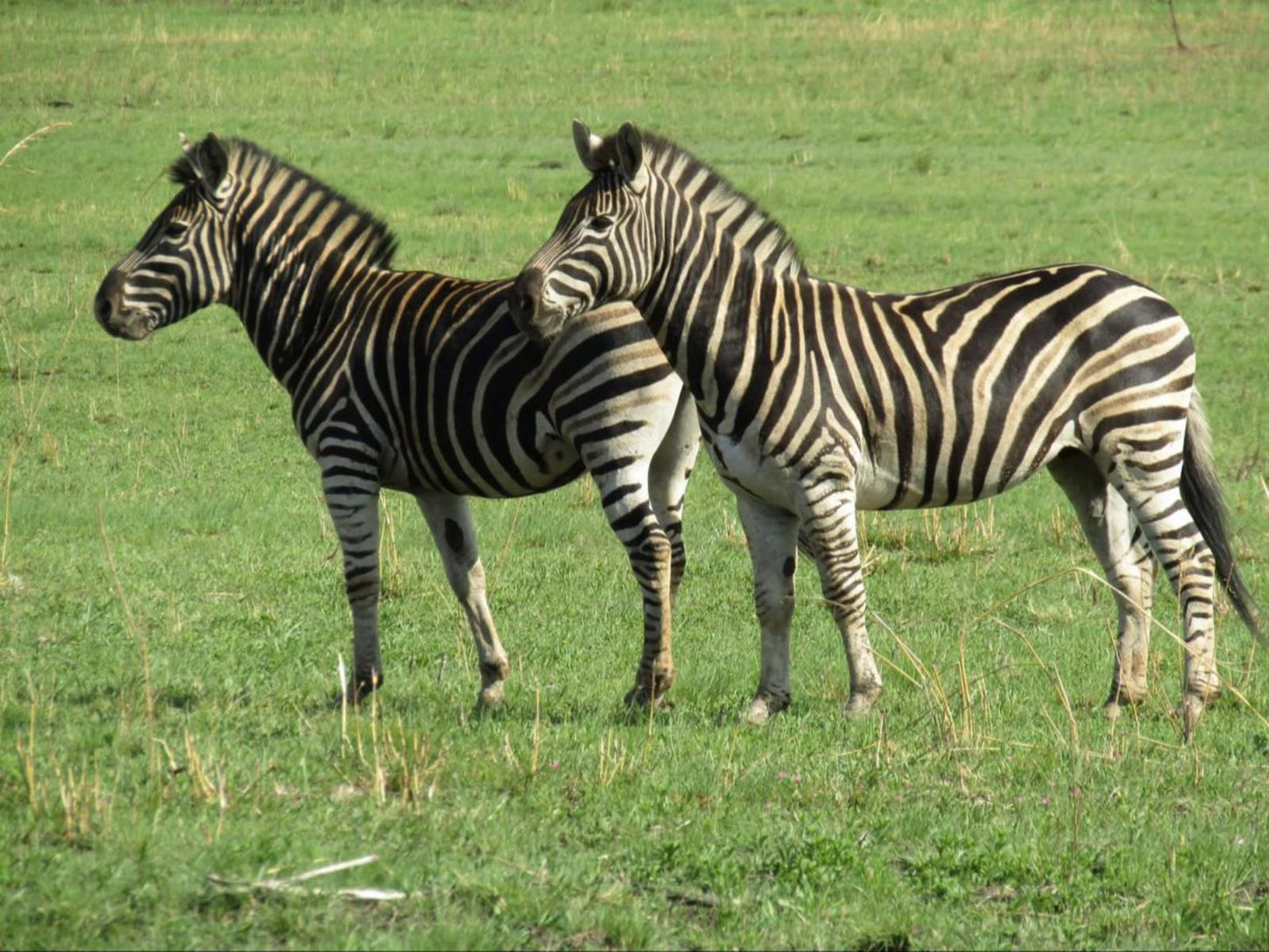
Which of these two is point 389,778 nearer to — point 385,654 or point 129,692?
point 129,692

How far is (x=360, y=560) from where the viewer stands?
25.8ft

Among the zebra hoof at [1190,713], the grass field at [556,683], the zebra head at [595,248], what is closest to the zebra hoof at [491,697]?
the grass field at [556,683]

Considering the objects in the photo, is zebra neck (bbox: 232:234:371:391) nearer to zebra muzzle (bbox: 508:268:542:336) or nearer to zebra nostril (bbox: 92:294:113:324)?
zebra nostril (bbox: 92:294:113:324)

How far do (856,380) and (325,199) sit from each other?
9.61ft

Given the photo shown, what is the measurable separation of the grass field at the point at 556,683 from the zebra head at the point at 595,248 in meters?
1.79

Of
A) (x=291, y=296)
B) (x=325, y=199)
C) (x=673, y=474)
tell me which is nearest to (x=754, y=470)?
(x=673, y=474)

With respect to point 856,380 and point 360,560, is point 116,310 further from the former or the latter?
point 856,380

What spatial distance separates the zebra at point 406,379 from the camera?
7.55m

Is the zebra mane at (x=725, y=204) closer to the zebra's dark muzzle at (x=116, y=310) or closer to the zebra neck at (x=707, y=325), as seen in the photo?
the zebra neck at (x=707, y=325)

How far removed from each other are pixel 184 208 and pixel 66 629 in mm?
2201

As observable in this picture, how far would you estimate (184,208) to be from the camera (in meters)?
8.28

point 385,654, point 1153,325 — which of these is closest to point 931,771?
point 1153,325

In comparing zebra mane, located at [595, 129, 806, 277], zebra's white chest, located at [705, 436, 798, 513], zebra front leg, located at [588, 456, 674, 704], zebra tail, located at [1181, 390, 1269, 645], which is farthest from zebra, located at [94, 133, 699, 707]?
zebra tail, located at [1181, 390, 1269, 645]

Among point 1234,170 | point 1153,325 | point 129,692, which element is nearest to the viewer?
point 129,692
